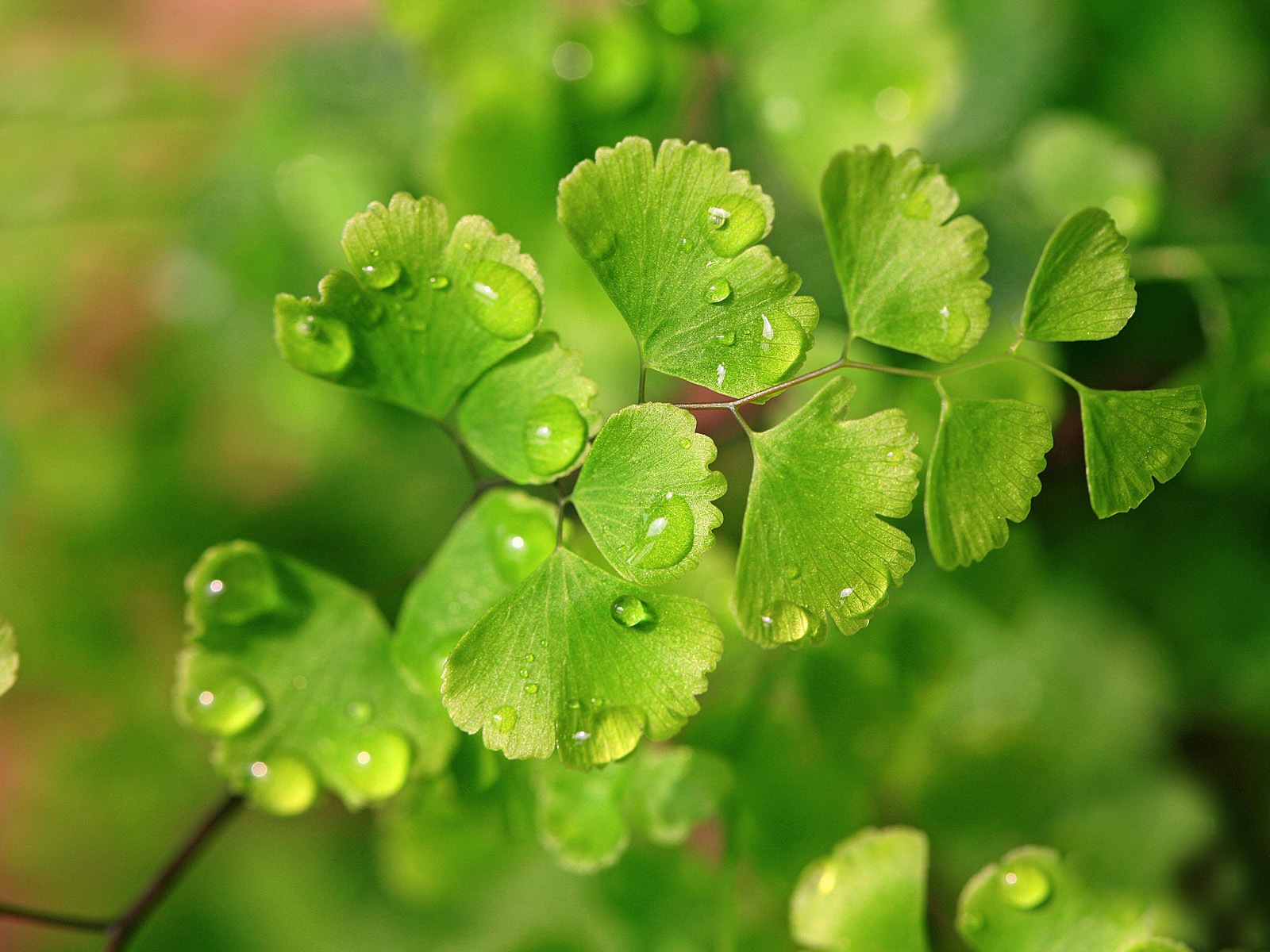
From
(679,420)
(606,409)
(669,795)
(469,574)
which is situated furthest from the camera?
(606,409)

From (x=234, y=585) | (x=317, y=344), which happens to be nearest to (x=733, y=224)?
(x=317, y=344)

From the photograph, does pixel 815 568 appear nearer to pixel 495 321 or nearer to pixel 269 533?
pixel 495 321

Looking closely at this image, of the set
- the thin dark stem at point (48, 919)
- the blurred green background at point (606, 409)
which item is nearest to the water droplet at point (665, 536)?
the blurred green background at point (606, 409)

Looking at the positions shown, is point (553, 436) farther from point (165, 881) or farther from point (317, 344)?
point (165, 881)

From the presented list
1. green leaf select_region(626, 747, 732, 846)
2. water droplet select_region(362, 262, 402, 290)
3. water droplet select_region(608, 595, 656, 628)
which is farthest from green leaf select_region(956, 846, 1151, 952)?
water droplet select_region(362, 262, 402, 290)

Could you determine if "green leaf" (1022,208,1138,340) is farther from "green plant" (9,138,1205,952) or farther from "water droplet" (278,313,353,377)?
"water droplet" (278,313,353,377)

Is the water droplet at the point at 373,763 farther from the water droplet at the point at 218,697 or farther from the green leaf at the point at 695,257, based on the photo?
the green leaf at the point at 695,257
